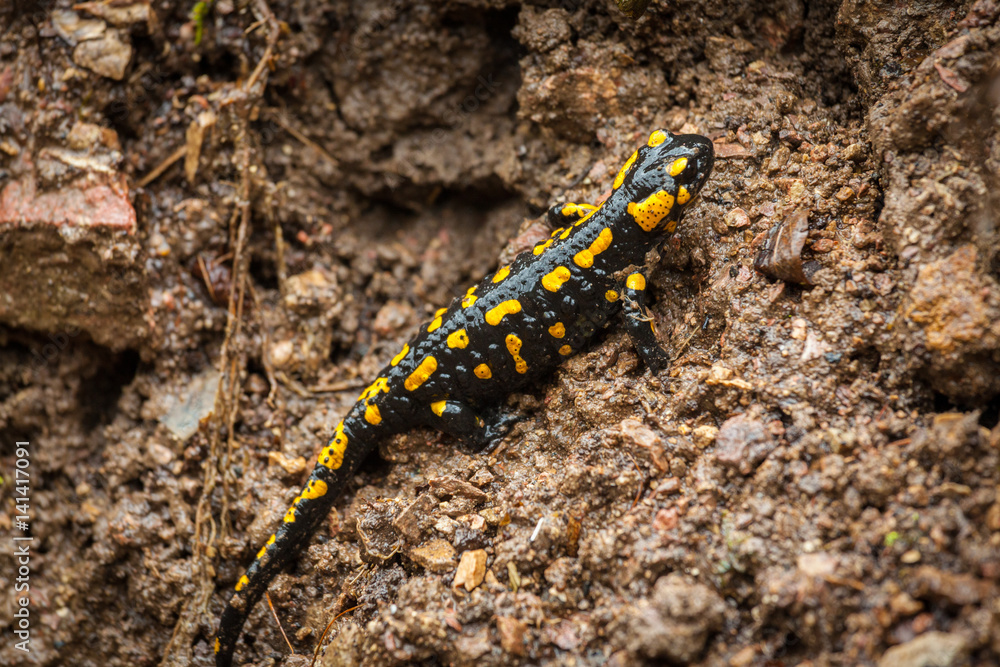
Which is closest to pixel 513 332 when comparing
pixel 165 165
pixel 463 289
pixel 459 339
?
pixel 459 339

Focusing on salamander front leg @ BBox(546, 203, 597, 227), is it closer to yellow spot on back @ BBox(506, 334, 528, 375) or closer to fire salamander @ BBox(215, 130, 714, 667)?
fire salamander @ BBox(215, 130, 714, 667)

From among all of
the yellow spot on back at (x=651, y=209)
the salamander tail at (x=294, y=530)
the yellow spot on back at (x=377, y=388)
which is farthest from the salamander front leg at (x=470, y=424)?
the yellow spot on back at (x=651, y=209)

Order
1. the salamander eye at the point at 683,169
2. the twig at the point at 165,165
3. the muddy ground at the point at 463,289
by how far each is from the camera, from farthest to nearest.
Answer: the twig at the point at 165,165, the salamander eye at the point at 683,169, the muddy ground at the point at 463,289

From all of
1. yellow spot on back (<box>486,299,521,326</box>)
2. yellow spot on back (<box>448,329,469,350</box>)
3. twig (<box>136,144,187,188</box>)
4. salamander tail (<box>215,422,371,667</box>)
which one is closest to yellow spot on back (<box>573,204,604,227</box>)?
yellow spot on back (<box>486,299,521,326</box>)

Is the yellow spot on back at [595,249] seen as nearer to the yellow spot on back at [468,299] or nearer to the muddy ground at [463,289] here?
the muddy ground at [463,289]

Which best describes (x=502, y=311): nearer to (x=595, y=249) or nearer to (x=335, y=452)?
(x=595, y=249)

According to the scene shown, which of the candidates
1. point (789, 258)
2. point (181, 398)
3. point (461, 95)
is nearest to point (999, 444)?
point (789, 258)
